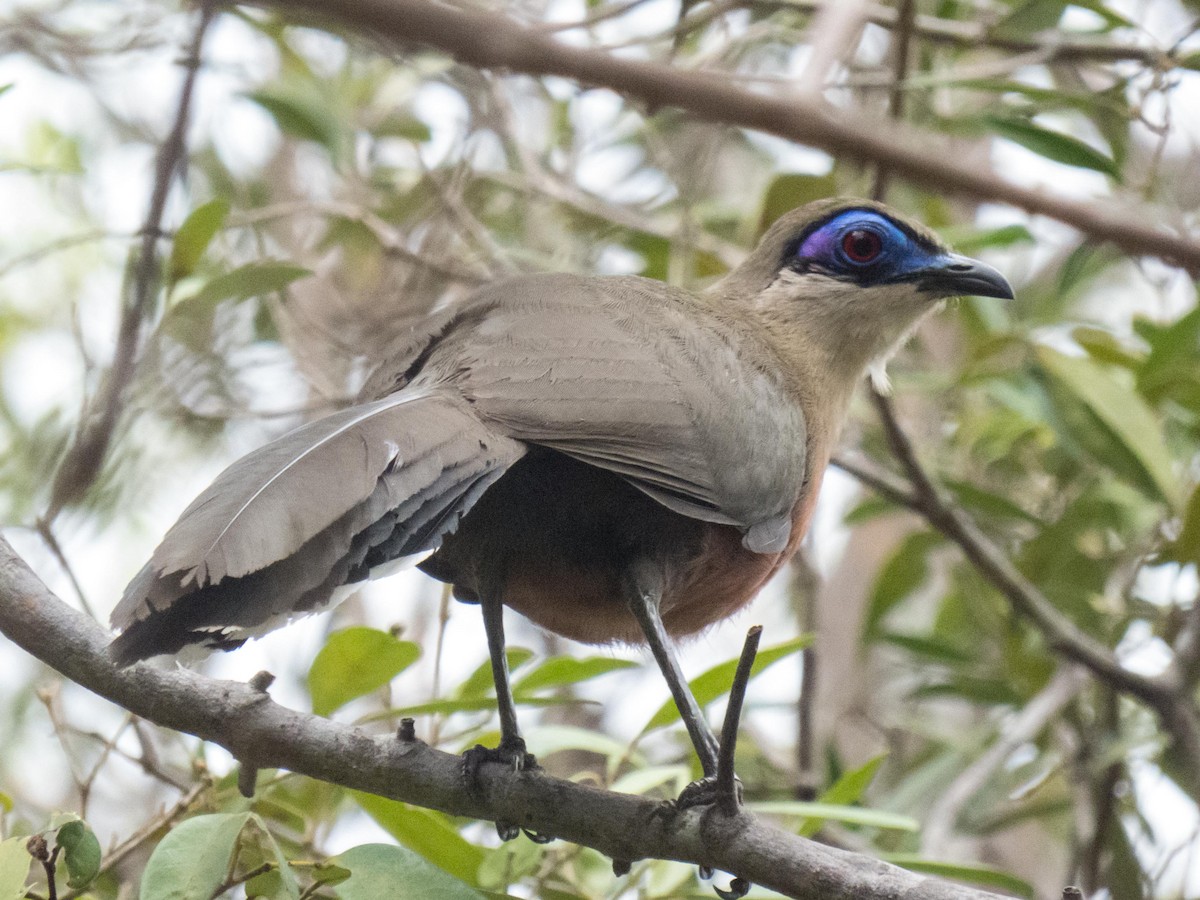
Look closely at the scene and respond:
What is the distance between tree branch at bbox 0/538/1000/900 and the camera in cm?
248

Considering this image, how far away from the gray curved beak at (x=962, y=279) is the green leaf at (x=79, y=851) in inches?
111

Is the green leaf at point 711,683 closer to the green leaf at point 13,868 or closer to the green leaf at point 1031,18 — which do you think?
the green leaf at point 13,868

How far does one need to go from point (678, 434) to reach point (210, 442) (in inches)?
113

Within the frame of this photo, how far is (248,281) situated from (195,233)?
178mm

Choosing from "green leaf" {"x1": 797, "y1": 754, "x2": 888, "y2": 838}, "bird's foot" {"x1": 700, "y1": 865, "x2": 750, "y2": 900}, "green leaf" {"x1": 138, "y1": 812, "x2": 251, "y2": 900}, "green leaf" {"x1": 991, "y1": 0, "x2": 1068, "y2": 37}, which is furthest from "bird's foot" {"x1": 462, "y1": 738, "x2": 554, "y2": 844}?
"green leaf" {"x1": 991, "y1": 0, "x2": 1068, "y2": 37}

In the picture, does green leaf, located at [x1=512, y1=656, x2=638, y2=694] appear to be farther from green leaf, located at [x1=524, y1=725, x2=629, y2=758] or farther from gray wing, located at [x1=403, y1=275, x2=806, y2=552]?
gray wing, located at [x1=403, y1=275, x2=806, y2=552]

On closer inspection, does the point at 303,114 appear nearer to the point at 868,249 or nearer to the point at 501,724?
the point at 868,249

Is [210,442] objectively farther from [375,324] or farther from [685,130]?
[685,130]

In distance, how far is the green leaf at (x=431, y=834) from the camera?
2.89 metres

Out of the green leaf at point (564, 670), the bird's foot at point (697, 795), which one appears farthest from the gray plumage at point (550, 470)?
the bird's foot at point (697, 795)

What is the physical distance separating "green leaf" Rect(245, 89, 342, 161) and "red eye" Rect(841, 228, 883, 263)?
1.70 metres

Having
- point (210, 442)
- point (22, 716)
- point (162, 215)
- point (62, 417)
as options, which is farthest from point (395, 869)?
point (22, 716)

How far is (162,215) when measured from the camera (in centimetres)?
267

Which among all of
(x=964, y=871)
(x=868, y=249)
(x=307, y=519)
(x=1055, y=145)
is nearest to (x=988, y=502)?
(x=868, y=249)
